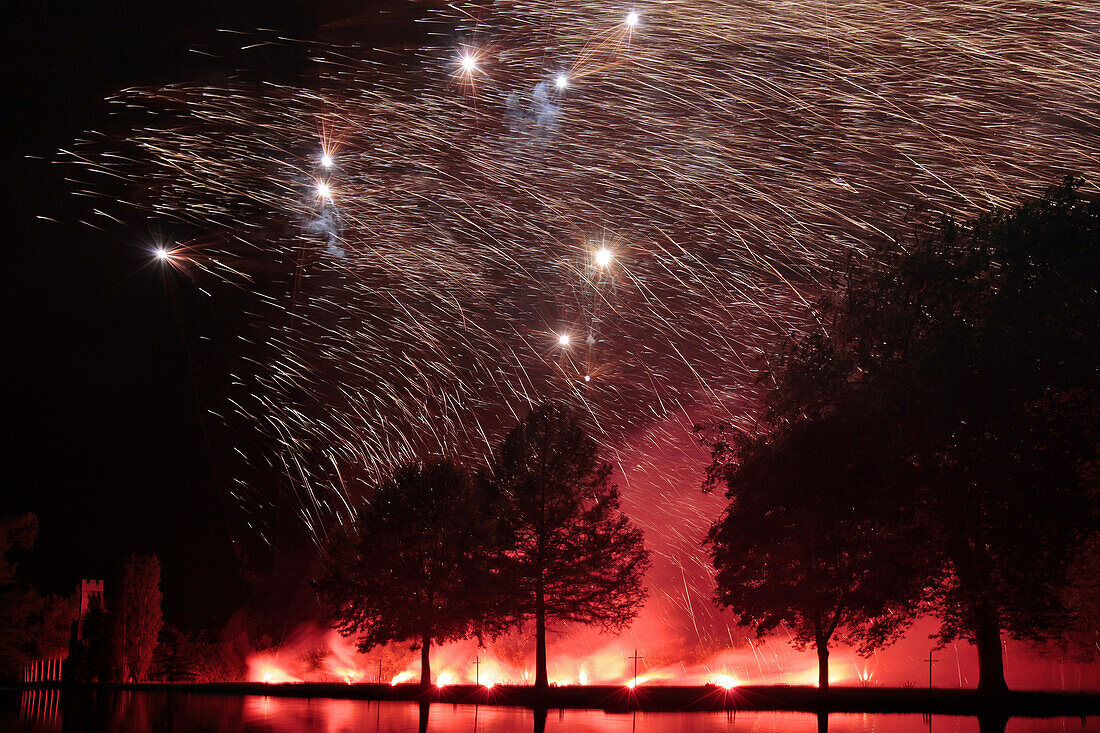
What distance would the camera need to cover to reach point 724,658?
48.3 meters

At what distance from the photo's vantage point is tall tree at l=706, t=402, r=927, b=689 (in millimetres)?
25578

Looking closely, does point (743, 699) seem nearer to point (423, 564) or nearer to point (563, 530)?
point (563, 530)

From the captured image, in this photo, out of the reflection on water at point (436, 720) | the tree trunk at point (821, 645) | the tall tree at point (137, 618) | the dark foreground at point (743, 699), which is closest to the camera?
the reflection on water at point (436, 720)

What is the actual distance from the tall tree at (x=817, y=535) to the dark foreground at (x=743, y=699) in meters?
1.50

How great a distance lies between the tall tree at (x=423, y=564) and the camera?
3853 centimetres

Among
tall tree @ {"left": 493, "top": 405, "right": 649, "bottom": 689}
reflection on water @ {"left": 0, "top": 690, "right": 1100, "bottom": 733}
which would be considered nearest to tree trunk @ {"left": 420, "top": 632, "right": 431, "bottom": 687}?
tall tree @ {"left": 493, "top": 405, "right": 649, "bottom": 689}

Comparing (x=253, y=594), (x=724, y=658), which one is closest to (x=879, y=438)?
(x=724, y=658)

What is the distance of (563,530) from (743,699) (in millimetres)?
10589

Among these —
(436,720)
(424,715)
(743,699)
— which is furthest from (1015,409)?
(424,715)

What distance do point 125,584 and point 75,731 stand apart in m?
36.6

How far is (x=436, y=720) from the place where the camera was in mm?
23609

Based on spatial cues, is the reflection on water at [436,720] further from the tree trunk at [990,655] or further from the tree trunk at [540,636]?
the tree trunk at [990,655]

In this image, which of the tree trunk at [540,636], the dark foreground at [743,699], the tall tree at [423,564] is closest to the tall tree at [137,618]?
the tall tree at [423,564]

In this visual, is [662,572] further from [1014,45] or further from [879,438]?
[1014,45]
